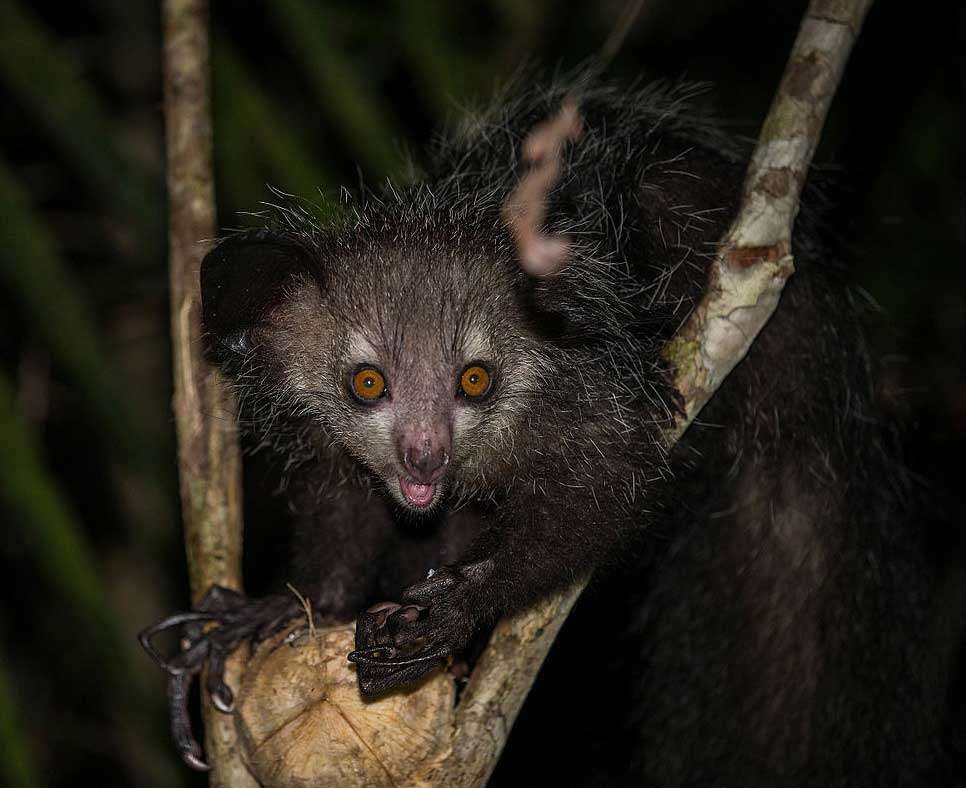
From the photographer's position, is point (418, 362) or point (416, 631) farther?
point (418, 362)

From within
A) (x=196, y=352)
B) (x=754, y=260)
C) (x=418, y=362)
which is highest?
(x=754, y=260)

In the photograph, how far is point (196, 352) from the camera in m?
3.19

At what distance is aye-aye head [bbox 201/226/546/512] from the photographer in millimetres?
2758

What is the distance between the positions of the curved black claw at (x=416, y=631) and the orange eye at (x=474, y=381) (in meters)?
0.44

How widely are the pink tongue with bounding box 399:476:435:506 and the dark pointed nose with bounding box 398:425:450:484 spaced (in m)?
0.03

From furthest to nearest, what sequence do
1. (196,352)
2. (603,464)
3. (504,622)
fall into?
(196,352) < (603,464) < (504,622)

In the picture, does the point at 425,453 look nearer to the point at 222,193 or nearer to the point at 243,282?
the point at 243,282

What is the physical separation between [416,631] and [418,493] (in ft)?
1.04

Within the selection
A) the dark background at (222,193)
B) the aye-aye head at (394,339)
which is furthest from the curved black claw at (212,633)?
the aye-aye head at (394,339)

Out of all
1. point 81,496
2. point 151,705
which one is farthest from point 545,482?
point 81,496

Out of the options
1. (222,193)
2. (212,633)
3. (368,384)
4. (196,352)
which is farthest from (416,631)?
(222,193)

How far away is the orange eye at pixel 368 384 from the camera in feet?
9.25

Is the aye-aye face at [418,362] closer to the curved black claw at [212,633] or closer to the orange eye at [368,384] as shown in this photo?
the orange eye at [368,384]

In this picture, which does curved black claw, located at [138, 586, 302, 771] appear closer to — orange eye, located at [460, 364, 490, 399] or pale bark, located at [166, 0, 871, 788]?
pale bark, located at [166, 0, 871, 788]
